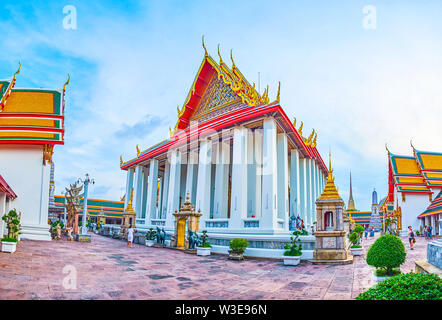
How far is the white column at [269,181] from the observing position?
48.4 feet

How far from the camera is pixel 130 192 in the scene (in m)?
30.9

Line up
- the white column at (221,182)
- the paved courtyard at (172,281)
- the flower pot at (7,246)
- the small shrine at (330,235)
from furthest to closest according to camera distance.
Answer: the white column at (221,182) → the small shrine at (330,235) → the flower pot at (7,246) → the paved courtyard at (172,281)

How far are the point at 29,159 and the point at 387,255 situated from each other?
17094 mm

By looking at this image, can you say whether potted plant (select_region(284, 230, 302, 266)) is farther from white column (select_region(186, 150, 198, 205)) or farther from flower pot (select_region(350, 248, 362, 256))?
white column (select_region(186, 150, 198, 205))

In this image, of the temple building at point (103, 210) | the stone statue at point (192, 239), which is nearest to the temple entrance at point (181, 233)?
the stone statue at point (192, 239)

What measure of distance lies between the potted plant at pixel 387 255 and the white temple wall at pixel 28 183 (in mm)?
15789

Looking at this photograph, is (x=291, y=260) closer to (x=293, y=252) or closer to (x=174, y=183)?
(x=293, y=252)

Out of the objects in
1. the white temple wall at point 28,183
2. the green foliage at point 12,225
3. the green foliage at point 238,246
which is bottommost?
the green foliage at point 238,246

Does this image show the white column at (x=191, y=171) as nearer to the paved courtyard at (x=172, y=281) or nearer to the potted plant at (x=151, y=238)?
the potted plant at (x=151, y=238)

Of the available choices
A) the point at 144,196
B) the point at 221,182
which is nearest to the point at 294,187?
the point at 221,182

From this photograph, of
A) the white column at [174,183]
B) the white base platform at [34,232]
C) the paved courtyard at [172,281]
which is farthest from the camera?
the white column at [174,183]

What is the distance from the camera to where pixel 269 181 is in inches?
608

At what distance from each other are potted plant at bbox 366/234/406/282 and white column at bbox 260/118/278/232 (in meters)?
6.72
